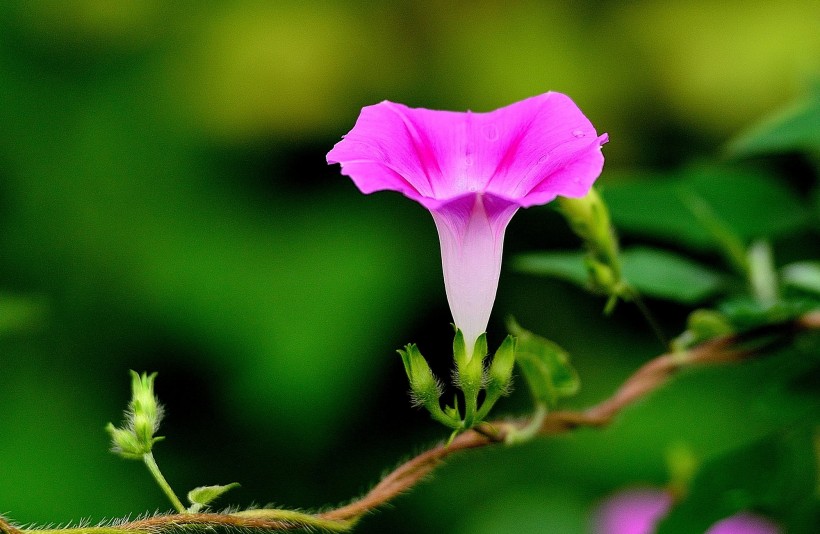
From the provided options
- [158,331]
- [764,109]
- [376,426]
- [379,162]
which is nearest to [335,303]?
[376,426]

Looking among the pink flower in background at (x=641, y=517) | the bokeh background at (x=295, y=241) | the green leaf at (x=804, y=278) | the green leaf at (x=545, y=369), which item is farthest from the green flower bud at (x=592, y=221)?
the bokeh background at (x=295, y=241)

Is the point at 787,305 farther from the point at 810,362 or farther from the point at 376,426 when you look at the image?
the point at 376,426

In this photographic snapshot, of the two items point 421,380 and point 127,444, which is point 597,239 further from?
point 127,444

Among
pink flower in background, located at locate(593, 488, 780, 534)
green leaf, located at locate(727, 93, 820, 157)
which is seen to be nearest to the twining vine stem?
green leaf, located at locate(727, 93, 820, 157)

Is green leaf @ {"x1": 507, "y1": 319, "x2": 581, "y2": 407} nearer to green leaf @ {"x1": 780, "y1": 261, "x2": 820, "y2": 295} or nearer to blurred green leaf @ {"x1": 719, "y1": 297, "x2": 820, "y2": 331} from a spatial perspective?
blurred green leaf @ {"x1": 719, "y1": 297, "x2": 820, "y2": 331}

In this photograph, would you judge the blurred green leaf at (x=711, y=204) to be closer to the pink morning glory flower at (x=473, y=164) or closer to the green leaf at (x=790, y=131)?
the green leaf at (x=790, y=131)

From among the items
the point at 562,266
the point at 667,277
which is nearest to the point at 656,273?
the point at 667,277
